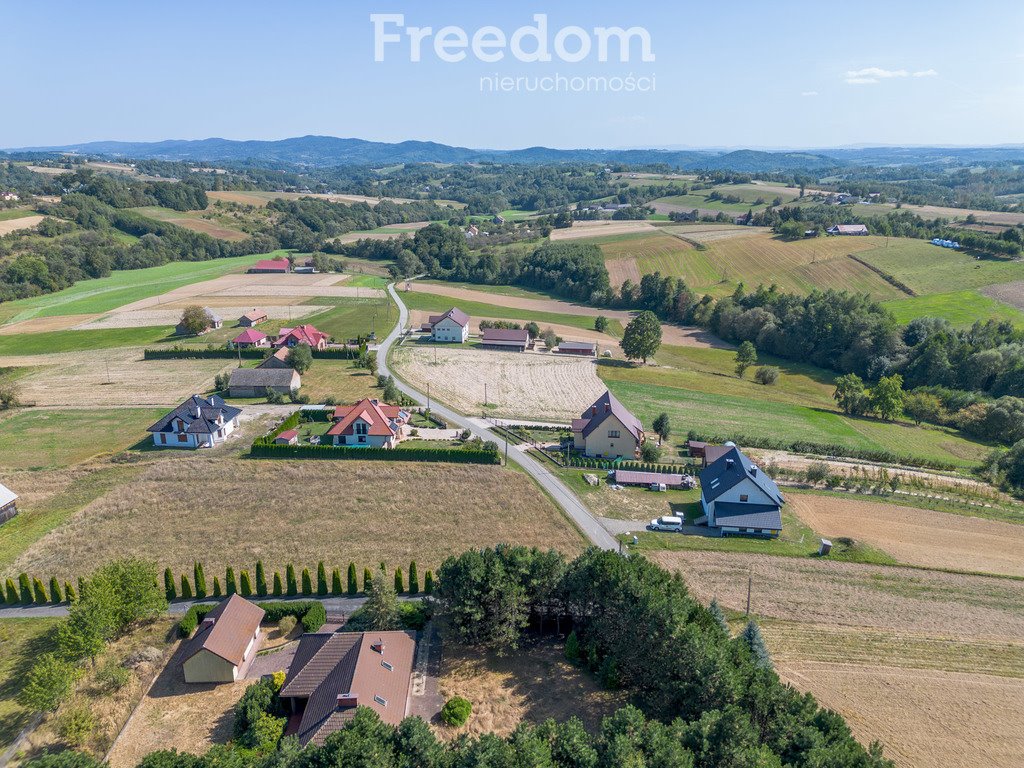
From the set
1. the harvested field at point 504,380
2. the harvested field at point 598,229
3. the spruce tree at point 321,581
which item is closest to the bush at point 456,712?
the spruce tree at point 321,581

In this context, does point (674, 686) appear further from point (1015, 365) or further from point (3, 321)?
point (3, 321)

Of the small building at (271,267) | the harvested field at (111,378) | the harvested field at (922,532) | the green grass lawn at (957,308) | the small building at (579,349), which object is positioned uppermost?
the small building at (271,267)

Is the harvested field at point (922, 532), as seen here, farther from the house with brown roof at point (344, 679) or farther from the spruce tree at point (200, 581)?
the spruce tree at point (200, 581)

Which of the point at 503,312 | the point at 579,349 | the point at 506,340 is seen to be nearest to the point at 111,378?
the point at 506,340

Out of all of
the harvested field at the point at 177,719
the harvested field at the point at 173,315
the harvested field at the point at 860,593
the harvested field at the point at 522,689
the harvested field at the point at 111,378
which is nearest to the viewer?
the harvested field at the point at 177,719

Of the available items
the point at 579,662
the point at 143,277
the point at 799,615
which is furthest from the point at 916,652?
the point at 143,277

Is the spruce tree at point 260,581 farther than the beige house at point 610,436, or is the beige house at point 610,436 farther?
the beige house at point 610,436

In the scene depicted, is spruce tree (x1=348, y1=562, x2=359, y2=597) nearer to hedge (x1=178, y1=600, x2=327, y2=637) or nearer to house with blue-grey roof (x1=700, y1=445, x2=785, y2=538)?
hedge (x1=178, y1=600, x2=327, y2=637)
